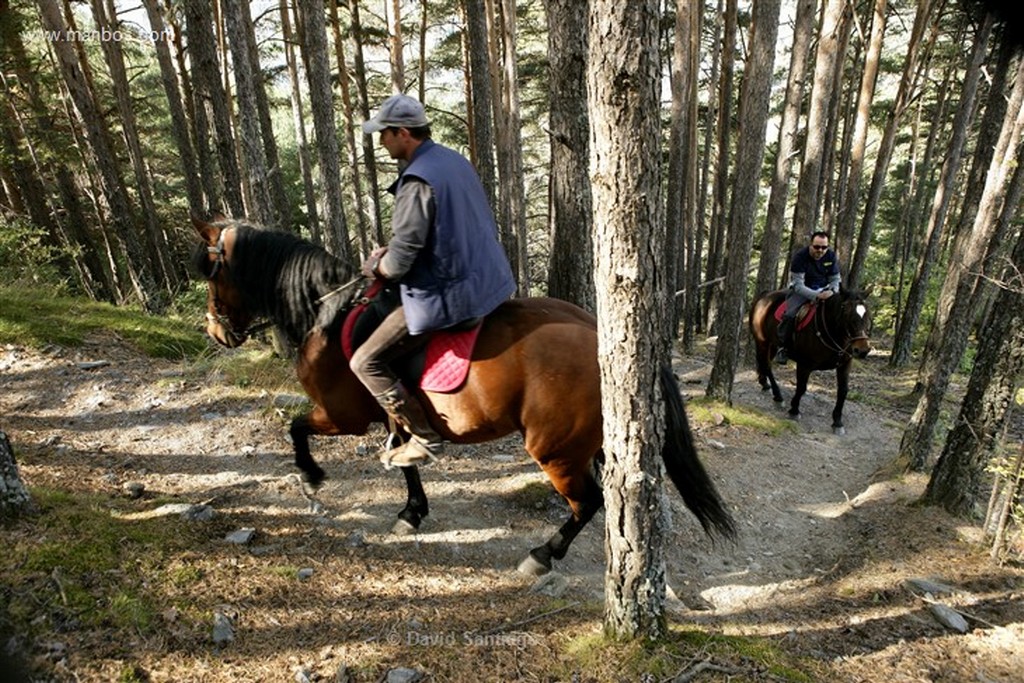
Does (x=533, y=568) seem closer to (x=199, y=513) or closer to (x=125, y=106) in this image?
(x=199, y=513)

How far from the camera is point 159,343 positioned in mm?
8117

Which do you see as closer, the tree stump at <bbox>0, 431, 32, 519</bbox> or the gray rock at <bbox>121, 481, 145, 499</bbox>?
the tree stump at <bbox>0, 431, 32, 519</bbox>

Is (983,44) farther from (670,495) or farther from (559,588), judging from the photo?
(559,588)

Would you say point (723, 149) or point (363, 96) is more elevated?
point (363, 96)

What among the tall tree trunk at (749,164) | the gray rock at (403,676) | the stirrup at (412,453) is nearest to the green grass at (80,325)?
the stirrup at (412,453)

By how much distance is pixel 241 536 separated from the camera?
13.4 feet

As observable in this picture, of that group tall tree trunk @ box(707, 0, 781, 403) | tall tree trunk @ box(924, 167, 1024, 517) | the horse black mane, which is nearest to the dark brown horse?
tall tree trunk @ box(707, 0, 781, 403)

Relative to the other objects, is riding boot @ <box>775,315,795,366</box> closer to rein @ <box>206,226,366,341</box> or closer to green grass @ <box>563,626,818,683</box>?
green grass @ <box>563,626,818,683</box>

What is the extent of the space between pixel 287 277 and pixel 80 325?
5.98 meters

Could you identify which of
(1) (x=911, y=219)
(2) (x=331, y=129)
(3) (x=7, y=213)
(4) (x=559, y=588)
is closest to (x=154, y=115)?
(3) (x=7, y=213)

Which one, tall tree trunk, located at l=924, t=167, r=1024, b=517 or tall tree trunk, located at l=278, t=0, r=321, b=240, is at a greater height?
tall tree trunk, located at l=278, t=0, r=321, b=240

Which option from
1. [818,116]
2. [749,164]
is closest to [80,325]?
[749,164]

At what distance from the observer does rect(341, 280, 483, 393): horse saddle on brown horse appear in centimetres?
390

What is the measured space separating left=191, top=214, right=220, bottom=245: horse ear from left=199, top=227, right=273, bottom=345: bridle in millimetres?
35
